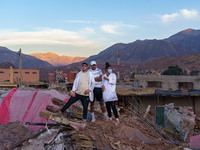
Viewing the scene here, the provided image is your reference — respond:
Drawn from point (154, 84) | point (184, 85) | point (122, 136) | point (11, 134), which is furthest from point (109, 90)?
point (184, 85)

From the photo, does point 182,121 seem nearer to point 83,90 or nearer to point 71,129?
point 83,90

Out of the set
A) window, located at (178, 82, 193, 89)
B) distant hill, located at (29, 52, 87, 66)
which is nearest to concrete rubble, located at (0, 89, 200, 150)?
window, located at (178, 82, 193, 89)

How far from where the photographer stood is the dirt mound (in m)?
4.49

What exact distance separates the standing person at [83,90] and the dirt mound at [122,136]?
0.54m

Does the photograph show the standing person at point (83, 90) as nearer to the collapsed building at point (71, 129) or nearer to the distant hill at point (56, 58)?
the collapsed building at point (71, 129)

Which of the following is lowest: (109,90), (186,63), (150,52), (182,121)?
(182,121)

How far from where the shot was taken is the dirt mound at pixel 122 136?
4492 mm

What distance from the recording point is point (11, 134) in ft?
19.5

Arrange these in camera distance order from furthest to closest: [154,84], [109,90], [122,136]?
[154,84]
[109,90]
[122,136]

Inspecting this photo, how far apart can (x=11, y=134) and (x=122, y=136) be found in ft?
10.6

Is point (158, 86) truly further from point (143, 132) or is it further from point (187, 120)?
point (143, 132)

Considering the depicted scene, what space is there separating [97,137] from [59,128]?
3.63 feet

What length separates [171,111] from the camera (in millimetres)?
9562

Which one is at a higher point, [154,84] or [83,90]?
[83,90]
